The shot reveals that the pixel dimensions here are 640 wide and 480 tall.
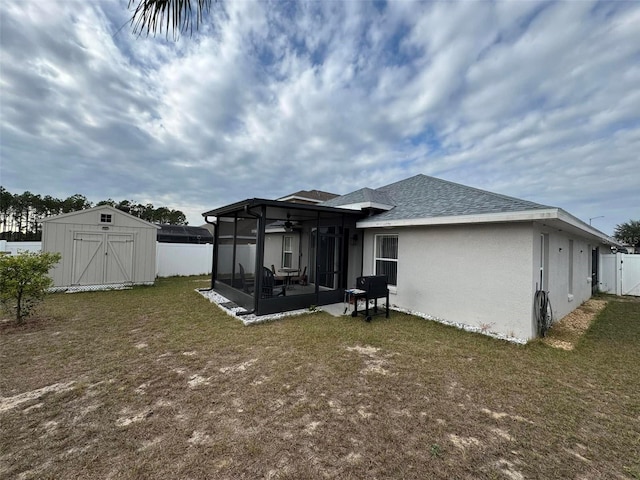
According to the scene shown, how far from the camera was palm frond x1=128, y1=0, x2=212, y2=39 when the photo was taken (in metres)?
1.55

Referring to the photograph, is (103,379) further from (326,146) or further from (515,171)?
(515,171)

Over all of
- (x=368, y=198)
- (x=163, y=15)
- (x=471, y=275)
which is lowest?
(x=471, y=275)

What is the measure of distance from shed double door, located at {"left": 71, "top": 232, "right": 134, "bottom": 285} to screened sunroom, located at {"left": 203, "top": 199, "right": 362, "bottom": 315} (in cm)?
418

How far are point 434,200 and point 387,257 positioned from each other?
85.7 inches

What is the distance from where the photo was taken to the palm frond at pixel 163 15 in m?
1.55

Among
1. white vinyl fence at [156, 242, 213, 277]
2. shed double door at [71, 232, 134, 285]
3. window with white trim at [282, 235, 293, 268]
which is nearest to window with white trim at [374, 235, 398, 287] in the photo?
window with white trim at [282, 235, 293, 268]

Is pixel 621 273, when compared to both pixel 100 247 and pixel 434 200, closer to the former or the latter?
pixel 434 200

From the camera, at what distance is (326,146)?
1413 centimetres

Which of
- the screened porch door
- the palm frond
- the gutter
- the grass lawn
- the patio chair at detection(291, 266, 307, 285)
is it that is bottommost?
the grass lawn

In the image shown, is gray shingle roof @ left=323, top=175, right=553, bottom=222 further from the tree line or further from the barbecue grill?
the tree line

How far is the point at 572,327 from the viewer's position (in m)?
6.60

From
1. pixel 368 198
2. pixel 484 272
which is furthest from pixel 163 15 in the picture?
pixel 368 198

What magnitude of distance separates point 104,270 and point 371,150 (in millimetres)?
13593

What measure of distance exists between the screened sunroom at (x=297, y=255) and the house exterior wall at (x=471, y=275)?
175 cm
